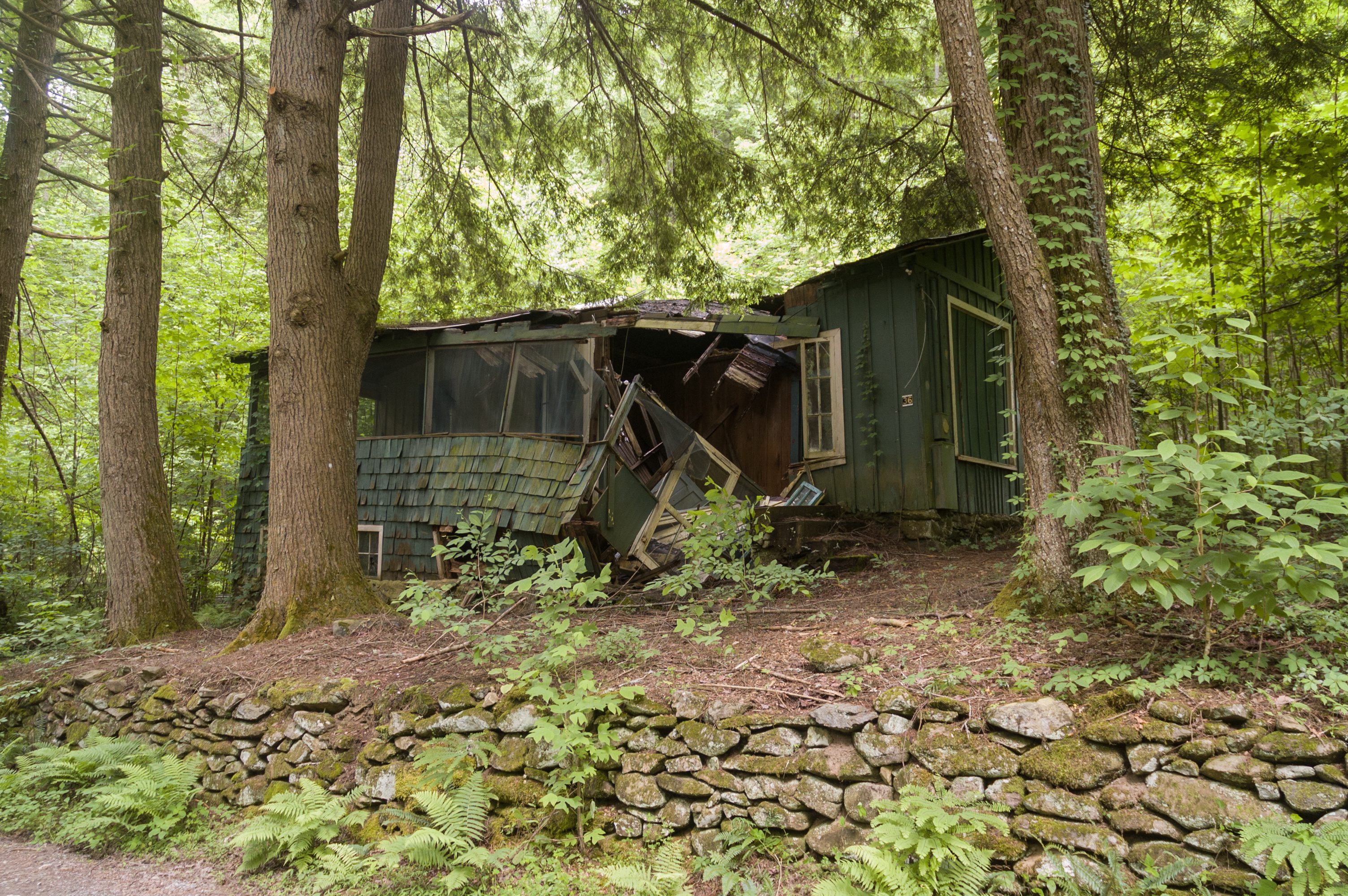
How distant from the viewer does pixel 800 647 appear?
4250mm

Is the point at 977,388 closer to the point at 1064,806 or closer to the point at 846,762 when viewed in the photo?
the point at 846,762

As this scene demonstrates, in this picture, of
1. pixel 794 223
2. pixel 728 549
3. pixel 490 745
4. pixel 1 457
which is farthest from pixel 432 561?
pixel 1 457

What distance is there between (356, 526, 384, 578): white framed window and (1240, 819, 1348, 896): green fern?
8.56m

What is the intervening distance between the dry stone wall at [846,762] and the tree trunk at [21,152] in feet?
16.8

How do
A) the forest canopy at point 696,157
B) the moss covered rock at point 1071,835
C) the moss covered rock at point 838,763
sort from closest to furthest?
the moss covered rock at point 1071,835
the moss covered rock at point 838,763
the forest canopy at point 696,157

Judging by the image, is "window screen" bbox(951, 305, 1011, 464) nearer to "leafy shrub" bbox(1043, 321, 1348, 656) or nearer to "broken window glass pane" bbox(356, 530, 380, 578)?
"leafy shrub" bbox(1043, 321, 1348, 656)

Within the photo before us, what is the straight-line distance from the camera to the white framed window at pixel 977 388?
899 centimetres

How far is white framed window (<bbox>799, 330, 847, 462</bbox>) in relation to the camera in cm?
931

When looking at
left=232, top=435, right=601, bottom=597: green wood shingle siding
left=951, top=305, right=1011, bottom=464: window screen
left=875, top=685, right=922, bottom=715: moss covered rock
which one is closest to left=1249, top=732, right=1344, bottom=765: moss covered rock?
left=875, top=685, right=922, bottom=715: moss covered rock

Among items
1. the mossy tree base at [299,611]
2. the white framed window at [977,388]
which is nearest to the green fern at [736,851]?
the mossy tree base at [299,611]

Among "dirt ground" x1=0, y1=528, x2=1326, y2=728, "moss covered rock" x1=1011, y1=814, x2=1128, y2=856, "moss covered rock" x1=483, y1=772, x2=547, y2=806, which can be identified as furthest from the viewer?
"moss covered rock" x1=483, y1=772, x2=547, y2=806

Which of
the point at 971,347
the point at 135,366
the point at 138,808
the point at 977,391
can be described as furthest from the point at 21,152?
the point at 977,391

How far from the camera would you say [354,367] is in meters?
6.49

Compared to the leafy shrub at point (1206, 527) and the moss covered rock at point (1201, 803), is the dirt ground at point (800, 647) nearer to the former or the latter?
the leafy shrub at point (1206, 527)
